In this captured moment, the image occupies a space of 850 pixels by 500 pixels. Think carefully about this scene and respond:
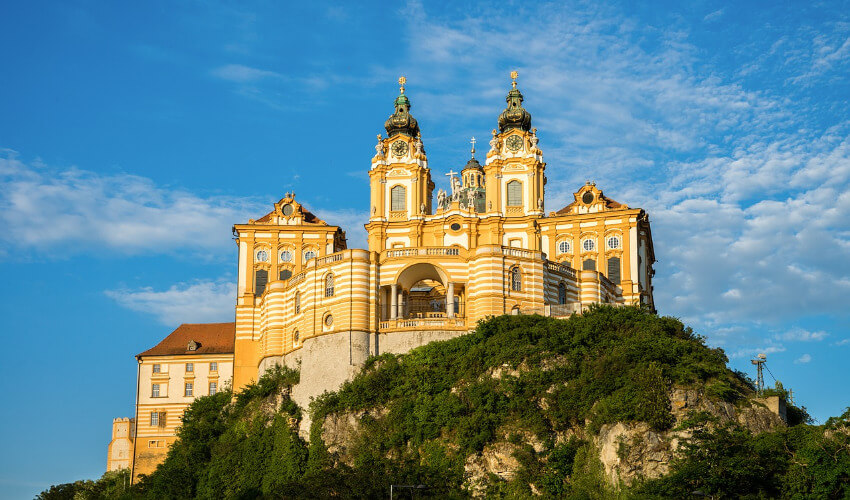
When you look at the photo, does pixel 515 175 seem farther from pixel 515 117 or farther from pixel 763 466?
pixel 763 466

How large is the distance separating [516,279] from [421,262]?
6.66 metres

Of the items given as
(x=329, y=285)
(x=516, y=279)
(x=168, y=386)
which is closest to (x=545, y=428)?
(x=516, y=279)

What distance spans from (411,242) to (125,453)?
3301 cm

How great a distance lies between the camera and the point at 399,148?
100 m

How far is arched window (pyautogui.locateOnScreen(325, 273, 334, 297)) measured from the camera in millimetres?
81000

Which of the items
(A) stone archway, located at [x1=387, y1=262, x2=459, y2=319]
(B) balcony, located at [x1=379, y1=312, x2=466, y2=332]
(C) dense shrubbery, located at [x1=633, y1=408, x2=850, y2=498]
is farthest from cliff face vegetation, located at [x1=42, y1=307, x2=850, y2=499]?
(A) stone archway, located at [x1=387, y1=262, x2=459, y2=319]

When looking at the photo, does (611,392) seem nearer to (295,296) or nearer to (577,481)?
(577,481)

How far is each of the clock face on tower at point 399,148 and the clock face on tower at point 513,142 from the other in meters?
8.68

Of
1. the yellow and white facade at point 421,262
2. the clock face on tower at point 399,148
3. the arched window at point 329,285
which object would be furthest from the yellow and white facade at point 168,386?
the clock face on tower at point 399,148

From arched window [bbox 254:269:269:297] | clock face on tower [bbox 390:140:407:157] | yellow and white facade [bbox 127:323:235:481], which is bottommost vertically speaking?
yellow and white facade [bbox 127:323:235:481]

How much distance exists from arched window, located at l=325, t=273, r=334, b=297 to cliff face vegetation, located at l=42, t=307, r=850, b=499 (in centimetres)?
614

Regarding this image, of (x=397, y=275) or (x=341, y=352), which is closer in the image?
(x=341, y=352)

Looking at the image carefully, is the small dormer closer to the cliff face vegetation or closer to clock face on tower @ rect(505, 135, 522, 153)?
clock face on tower @ rect(505, 135, 522, 153)

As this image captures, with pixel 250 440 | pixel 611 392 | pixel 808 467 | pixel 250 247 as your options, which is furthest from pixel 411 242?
pixel 808 467
